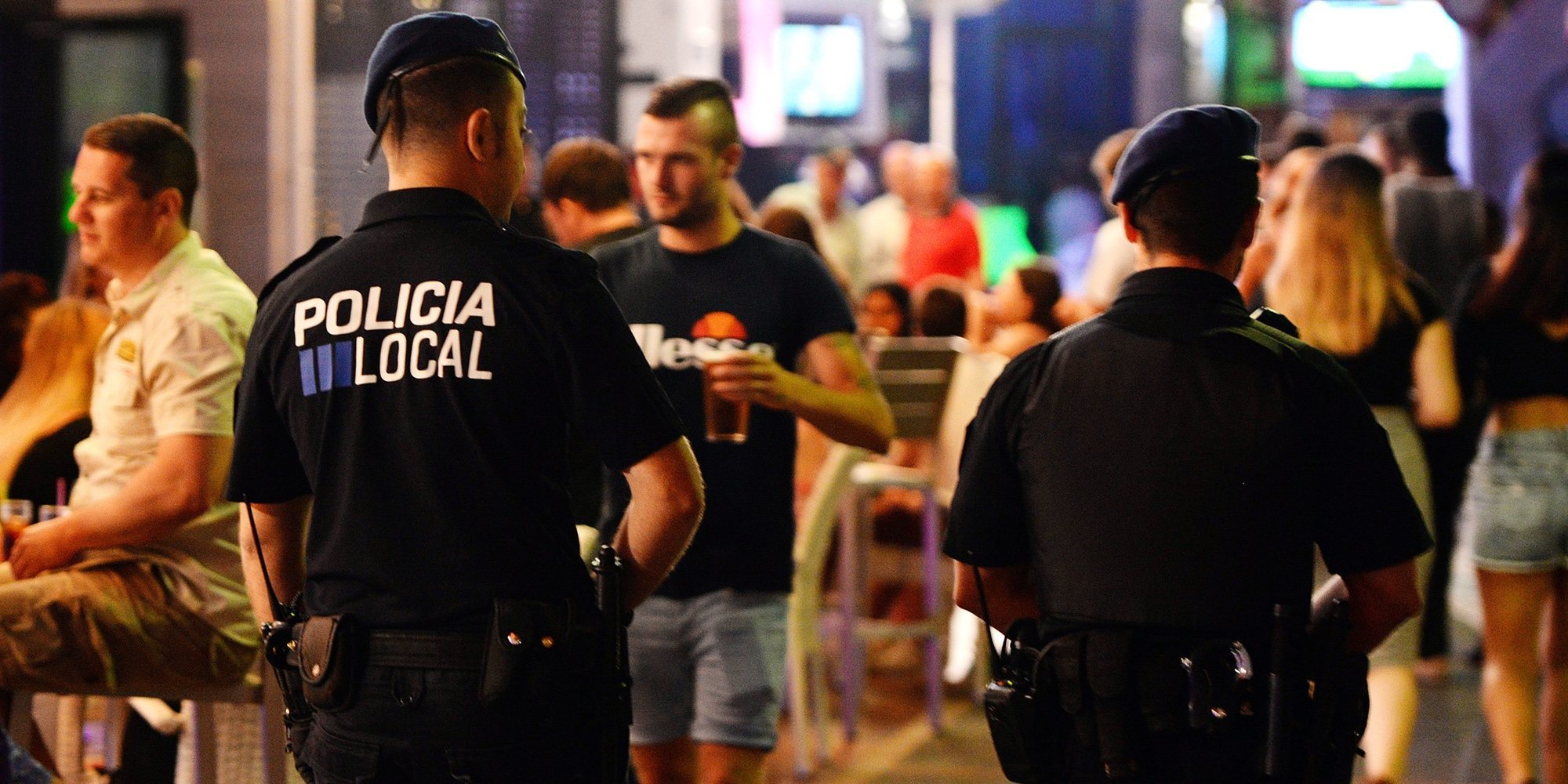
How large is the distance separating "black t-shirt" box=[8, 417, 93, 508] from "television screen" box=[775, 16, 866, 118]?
11248 millimetres

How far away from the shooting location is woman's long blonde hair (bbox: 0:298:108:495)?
163 inches

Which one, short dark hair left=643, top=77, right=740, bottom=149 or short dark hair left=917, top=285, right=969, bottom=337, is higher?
short dark hair left=643, top=77, right=740, bottom=149

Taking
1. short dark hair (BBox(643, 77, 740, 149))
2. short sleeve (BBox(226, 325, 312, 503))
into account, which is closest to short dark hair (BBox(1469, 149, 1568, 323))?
short dark hair (BBox(643, 77, 740, 149))

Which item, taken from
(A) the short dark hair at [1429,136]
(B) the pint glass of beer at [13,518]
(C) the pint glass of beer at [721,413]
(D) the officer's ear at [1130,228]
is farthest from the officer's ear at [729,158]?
(A) the short dark hair at [1429,136]

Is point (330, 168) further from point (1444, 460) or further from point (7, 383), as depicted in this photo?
point (1444, 460)

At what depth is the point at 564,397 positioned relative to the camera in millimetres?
2312

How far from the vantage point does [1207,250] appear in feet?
8.18

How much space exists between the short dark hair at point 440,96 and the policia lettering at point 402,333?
10.0 inches

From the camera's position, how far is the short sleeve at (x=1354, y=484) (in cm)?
240

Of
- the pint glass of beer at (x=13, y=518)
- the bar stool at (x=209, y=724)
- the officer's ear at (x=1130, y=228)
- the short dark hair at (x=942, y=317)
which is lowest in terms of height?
the bar stool at (x=209, y=724)

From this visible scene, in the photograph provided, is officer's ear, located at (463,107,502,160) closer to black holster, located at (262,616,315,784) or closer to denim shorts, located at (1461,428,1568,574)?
black holster, located at (262,616,315,784)

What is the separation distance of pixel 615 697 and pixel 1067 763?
0.66 metres

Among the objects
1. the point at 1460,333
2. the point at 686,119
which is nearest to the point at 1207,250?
the point at 686,119

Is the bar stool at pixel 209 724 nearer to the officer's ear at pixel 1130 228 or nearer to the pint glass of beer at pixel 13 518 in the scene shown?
the pint glass of beer at pixel 13 518
